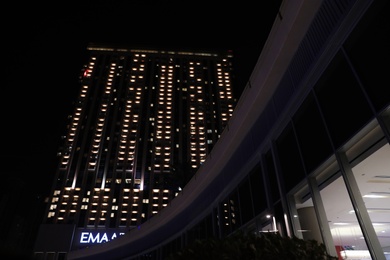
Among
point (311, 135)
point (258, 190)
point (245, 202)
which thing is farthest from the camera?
point (245, 202)

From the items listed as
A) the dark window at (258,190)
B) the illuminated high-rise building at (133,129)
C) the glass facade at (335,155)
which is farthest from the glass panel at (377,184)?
the illuminated high-rise building at (133,129)

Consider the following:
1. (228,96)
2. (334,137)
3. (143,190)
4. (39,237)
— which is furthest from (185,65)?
(334,137)

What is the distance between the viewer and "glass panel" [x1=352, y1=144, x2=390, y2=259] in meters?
6.64

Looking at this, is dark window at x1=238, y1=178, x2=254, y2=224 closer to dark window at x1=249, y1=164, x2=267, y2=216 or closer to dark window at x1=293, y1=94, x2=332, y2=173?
dark window at x1=249, y1=164, x2=267, y2=216

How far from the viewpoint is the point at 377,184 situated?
826cm

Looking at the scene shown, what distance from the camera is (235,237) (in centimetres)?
366

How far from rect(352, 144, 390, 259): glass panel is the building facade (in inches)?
1.2

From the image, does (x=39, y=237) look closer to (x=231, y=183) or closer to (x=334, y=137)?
(x=231, y=183)

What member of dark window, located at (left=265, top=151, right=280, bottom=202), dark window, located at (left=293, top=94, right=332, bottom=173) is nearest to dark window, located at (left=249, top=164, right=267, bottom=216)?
dark window, located at (left=265, top=151, right=280, bottom=202)

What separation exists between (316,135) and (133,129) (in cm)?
8049

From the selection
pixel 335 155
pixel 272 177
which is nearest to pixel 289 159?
pixel 272 177

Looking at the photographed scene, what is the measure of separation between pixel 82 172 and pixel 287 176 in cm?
7704

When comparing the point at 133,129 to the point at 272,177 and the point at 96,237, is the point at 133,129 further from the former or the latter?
the point at 272,177

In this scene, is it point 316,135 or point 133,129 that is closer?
point 316,135
